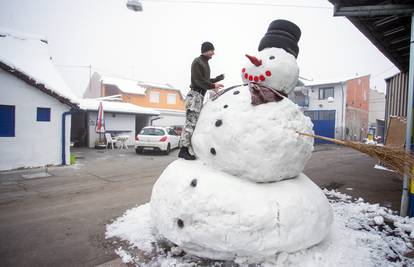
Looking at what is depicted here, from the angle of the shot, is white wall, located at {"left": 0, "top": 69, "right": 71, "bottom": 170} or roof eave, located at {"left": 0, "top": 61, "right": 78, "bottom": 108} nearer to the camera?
roof eave, located at {"left": 0, "top": 61, "right": 78, "bottom": 108}

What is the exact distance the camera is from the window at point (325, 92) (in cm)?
2477

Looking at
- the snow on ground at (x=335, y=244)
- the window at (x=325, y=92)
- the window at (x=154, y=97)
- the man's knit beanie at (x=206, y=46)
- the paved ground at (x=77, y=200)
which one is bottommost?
the paved ground at (x=77, y=200)

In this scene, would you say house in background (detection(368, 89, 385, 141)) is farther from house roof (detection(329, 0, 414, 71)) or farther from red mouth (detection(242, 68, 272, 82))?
red mouth (detection(242, 68, 272, 82))

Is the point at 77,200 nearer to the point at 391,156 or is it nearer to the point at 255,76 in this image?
the point at 255,76

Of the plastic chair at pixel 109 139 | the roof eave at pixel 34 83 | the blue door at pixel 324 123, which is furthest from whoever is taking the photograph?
the blue door at pixel 324 123

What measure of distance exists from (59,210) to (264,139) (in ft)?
14.2

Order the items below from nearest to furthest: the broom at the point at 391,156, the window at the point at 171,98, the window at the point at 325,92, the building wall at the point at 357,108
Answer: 1. the broom at the point at 391,156
2. the building wall at the point at 357,108
3. the window at the point at 325,92
4. the window at the point at 171,98

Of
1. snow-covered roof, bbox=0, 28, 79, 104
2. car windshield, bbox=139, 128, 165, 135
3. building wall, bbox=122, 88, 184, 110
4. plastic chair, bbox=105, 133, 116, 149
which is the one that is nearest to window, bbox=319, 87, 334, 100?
building wall, bbox=122, 88, 184, 110

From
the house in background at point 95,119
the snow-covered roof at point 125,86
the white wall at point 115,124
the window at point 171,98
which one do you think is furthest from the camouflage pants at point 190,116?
the window at point 171,98

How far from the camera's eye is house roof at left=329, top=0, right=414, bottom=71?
15.1 ft

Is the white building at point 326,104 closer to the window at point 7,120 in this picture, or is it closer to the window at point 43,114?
the window at point 43,114

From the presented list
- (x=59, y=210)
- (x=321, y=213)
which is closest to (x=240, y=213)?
(x=321, y=213)

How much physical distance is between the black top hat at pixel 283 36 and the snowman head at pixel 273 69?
0.13 m

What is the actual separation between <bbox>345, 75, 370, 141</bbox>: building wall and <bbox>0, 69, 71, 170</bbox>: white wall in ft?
80.8
